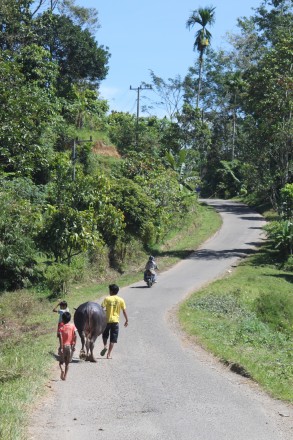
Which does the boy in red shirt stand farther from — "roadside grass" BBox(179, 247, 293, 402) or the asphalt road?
"roadside grass" BBox(179, 247, 293, 402)

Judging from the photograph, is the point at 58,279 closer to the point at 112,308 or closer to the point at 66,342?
the point at 112,308

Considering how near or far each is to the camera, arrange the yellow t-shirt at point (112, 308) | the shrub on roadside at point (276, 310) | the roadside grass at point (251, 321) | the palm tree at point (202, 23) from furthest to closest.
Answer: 1. the palm tree at point (202, 23)
2. the shrub on roadside at point (276, 310)
3. the yellow t-shirt at point (112, 308)
4. the roadside grass at point (251, 321)

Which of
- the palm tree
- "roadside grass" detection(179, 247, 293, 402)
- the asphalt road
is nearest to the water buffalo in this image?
the asphalt road

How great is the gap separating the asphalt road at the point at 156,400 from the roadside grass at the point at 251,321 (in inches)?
15.4

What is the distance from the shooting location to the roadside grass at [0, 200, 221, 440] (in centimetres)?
864

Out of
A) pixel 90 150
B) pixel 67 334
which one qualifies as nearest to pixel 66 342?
pixel 67 334

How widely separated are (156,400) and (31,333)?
8770 mm

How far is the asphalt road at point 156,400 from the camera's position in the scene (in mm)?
8078

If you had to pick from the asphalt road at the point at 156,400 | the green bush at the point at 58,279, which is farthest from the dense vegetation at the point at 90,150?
the asphalt road at the point at 156,400

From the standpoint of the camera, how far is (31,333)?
58.1 feet

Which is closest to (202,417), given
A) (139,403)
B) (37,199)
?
(139,403)

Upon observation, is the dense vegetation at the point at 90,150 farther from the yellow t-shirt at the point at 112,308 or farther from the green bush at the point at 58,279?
the yellow t-shirt at the point at 112,308

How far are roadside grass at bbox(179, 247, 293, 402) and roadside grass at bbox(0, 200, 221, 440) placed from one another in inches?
149

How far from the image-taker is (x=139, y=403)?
9.48 metres
